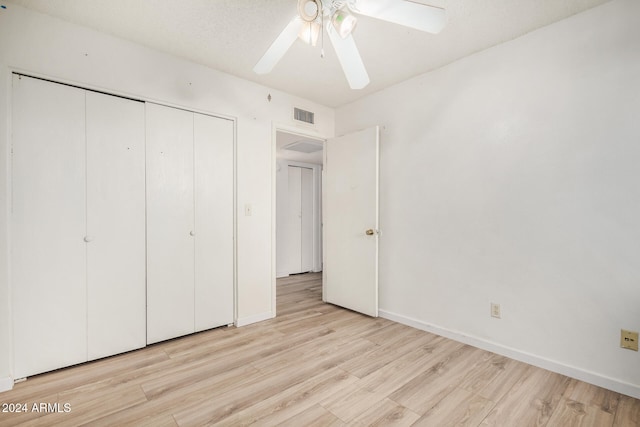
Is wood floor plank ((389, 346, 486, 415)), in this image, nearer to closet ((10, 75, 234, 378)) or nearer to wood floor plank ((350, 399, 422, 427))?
wood floor plank ((350, 399, 422, 427))

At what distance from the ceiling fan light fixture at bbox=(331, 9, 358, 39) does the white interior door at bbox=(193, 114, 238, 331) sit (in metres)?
1.63

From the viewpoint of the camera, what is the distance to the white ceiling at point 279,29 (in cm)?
189

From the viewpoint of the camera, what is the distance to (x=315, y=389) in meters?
1.86

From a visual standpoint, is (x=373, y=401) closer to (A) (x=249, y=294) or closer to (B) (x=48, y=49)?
(A) (x=249, y=294)

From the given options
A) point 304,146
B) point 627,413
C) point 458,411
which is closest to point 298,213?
point 304,146

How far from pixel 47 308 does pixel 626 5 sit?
429cm

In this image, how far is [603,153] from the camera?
188 centimetres

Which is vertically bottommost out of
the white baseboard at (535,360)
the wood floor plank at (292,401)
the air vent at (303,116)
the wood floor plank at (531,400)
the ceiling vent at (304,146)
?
the wood floor plank at (531,400)

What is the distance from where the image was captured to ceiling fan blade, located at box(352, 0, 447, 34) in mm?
1437

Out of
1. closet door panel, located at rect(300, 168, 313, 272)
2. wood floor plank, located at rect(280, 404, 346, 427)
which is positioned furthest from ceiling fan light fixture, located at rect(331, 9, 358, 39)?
closet door panel, located at rect(300, 168, 313, 272)

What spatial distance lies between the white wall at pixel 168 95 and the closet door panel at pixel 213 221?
0.34ft

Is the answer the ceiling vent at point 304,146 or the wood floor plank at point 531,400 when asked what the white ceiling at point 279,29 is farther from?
the wood floor plank at point 531,400

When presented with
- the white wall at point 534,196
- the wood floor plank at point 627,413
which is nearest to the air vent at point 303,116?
the white wall at point 534,196

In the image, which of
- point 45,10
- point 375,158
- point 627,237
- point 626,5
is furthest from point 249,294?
point 626,5
